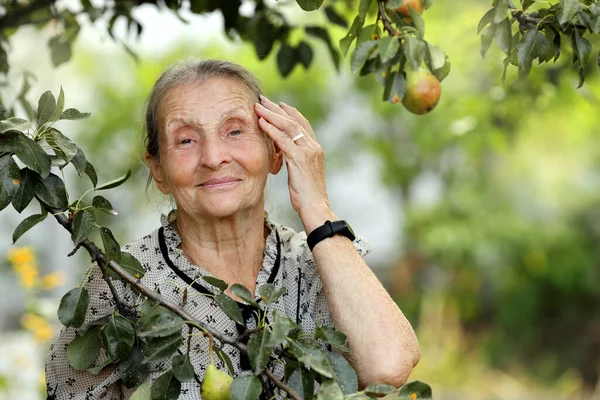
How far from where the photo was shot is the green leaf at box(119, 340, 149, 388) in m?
1.59

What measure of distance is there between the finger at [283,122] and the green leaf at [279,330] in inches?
25.3

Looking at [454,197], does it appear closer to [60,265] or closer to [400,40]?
[60,265]

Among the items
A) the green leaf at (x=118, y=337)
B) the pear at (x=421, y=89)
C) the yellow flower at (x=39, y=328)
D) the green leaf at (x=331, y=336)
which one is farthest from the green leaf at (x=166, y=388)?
the yellow flower at (x=39, y=328)

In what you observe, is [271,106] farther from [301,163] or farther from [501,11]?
[501,11]

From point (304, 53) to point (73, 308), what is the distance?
153cm

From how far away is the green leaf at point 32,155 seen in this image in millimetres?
1434

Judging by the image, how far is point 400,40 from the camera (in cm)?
183

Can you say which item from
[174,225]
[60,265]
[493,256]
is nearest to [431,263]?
[493,256]

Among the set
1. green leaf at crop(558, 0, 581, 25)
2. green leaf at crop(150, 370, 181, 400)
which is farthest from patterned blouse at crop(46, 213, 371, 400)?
green leaf at crop(558, 0, 581, 25)

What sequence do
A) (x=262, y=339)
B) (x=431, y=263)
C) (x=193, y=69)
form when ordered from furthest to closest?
(x=431, y=263) → (x=193, y=69) → (x=262, y=339)

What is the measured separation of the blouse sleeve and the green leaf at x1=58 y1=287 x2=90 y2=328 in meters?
0.32

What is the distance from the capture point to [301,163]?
74.4 inches

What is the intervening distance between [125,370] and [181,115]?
62 centimetres

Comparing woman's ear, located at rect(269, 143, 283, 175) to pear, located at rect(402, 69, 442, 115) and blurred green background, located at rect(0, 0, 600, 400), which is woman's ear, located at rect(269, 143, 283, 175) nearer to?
pear, located at rect(402, 69, 442, 115)
